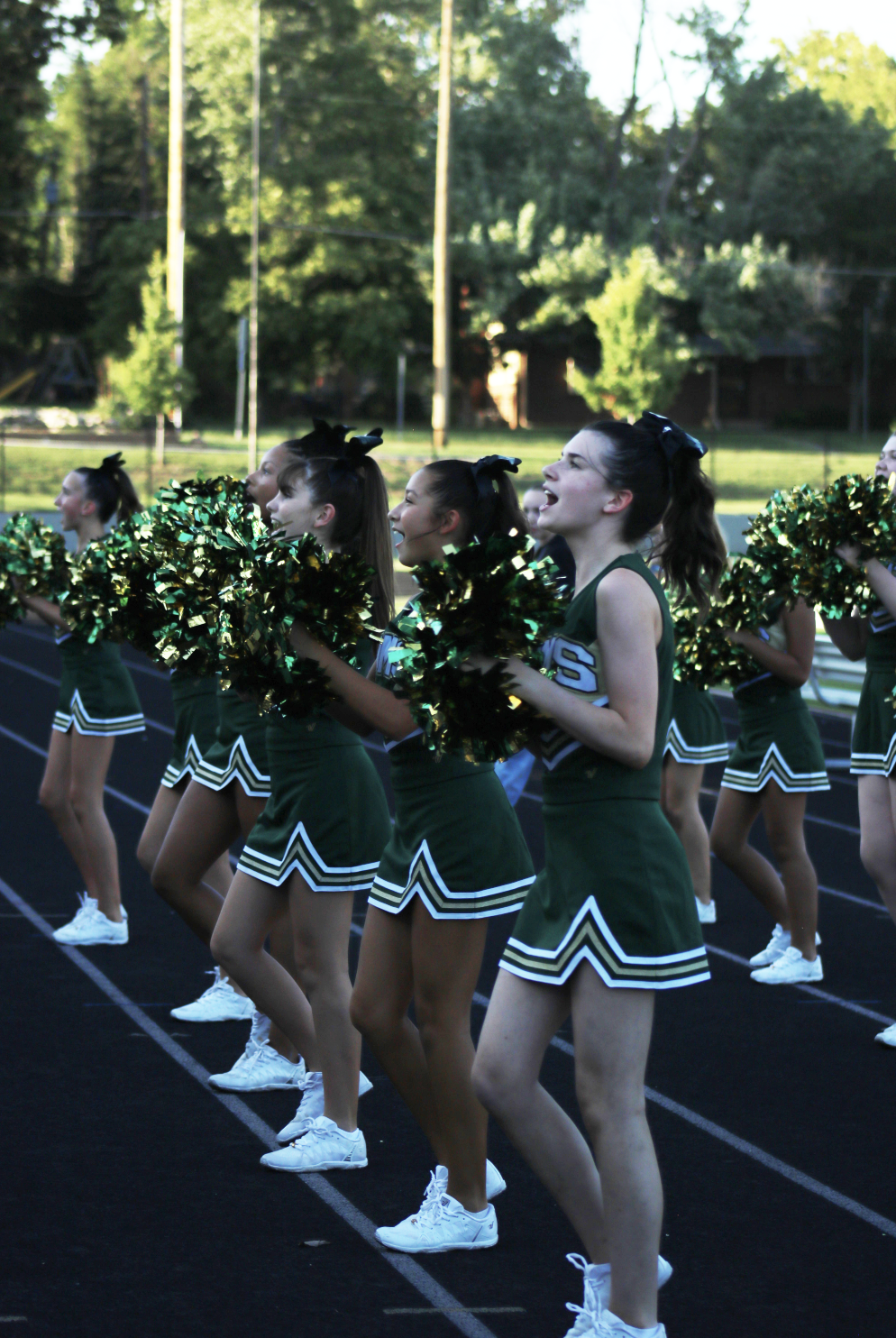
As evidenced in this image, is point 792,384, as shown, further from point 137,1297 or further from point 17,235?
point 137,1297

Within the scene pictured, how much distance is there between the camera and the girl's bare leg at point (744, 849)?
7141 mm

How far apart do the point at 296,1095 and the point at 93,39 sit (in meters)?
32.8

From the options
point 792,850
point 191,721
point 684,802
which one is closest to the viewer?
point 191,721

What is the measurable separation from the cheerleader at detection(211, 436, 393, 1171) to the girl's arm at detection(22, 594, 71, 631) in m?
2.88

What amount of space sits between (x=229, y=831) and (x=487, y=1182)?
1.70m

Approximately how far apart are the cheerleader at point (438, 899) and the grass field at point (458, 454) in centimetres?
Result: 2922

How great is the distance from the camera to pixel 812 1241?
433cm

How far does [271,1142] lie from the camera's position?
5023 millimetres

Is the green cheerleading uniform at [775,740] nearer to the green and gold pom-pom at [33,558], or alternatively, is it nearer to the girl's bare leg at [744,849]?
the girl's bare leg at [744,849]

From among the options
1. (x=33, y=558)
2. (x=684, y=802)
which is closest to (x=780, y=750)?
(x=684, y=802)

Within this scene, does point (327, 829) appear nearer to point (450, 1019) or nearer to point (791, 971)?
point (450, 1019)

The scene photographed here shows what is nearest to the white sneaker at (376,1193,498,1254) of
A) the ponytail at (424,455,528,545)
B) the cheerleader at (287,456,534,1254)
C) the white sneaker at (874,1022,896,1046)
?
the cheerleader at (287,456,534,1254)

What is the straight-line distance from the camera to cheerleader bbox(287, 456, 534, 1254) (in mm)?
4066

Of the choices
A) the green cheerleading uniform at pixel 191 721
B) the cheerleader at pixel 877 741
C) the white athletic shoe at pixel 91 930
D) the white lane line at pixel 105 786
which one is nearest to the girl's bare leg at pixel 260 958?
the green cheerleading uniform at pixel 191 721
